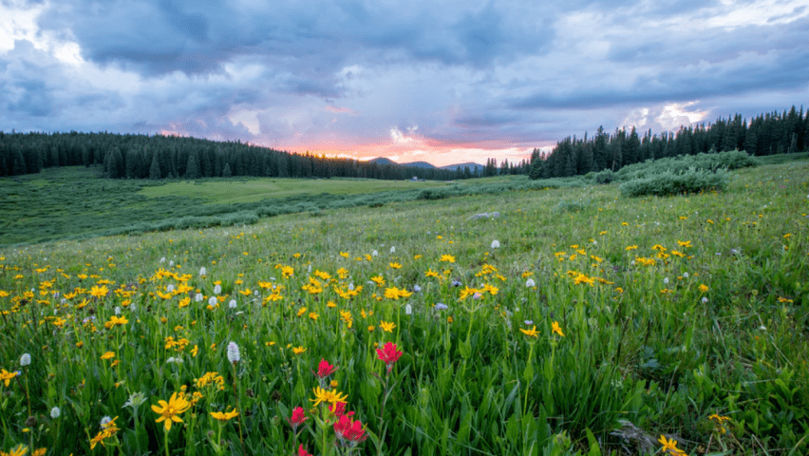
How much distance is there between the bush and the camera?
482 inches

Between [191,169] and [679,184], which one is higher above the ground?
[191,169]

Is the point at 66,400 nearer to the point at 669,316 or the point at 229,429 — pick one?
the point at 229,429

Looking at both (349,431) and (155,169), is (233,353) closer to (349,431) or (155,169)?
(349,431)

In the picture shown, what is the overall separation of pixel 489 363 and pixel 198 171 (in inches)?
5313

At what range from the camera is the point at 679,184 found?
12789 mm

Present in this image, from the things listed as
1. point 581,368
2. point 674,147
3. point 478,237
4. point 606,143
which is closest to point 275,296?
point 581,368

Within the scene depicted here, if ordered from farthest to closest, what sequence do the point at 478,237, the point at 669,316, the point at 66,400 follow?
the point at 478,237
the point at 669,316
the point at 66,400

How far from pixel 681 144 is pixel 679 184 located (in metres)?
114

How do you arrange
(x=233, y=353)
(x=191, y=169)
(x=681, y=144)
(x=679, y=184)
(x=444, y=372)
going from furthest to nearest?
(x=191, y=169) < (x=681, y=144) < (x=679, y=184) < (x=444, y=372) < (x=233, y=353)

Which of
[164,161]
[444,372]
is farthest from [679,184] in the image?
[164,161]

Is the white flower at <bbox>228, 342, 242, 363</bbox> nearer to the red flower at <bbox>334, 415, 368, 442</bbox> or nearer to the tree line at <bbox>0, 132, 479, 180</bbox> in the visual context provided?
the red flower at <bbox>334, 415, 368, 442</bbox>

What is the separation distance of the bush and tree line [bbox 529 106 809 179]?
7887 centimetres

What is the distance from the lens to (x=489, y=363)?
2385 millimetres

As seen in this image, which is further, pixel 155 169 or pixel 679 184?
pixel 155 169
